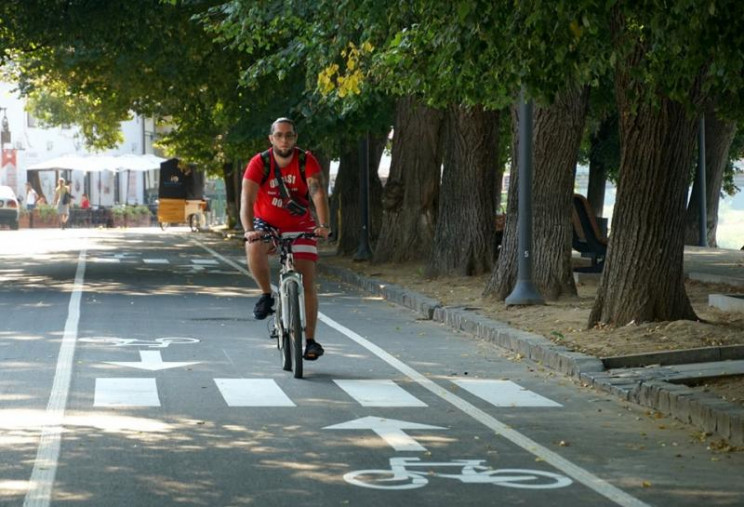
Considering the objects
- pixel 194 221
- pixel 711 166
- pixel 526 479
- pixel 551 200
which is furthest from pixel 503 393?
pixel 194 221

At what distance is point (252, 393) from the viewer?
456 inches

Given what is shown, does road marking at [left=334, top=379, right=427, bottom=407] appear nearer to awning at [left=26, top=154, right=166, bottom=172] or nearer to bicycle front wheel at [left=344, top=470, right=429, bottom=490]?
bicycle front wheel at [left=344, top=470, right=429, bottom=490]

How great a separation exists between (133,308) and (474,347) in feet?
17.9

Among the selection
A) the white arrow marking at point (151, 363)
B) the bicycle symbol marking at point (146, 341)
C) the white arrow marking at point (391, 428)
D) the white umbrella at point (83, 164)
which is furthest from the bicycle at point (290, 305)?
the white umbrella at point (83, 164)

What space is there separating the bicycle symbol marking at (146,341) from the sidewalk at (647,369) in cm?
306

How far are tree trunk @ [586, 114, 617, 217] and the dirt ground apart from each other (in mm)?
18852

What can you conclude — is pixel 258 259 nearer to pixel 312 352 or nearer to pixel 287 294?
pixel 287 294

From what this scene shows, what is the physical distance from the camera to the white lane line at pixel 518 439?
26.5 feet

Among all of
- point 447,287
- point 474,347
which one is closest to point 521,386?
point 474,347

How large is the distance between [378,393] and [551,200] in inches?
315

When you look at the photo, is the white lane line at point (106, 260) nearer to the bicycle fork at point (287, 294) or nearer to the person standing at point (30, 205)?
the bicycle fork at point (287, 294)

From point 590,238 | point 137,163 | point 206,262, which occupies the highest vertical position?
point 137,163

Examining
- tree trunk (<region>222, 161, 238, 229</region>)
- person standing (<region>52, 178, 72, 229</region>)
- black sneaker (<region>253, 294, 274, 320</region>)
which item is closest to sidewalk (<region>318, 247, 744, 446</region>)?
black sneaker (<region>253, 294, 274, 320</region>)

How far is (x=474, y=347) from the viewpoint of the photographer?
51.2 feet
